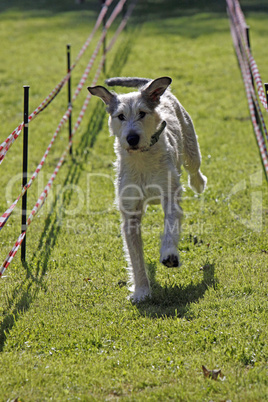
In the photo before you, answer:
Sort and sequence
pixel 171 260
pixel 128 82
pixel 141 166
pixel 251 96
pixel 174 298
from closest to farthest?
pixel 171 260 → pixel 174 298 → pixel 141 166 → pixel 128 82 → pixel 251 96

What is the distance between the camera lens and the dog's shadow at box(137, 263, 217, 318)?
4.99 metres

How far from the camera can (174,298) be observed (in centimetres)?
532

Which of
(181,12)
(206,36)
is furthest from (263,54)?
(181,12)

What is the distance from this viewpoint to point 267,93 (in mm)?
6211

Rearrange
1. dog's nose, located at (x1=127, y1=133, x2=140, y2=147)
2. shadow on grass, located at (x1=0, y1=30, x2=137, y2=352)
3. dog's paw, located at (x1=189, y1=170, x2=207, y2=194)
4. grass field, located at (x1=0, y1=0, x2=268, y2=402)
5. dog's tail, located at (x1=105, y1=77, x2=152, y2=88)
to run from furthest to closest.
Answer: dog's paw, located at (x1=189, y1=170, x2=207, y2=194) → dog's tail, located at (x1=105, y1=77, x2=152, y2=88) → dog's nose, located at (x1=127, y1=133, x2=140, y2=147) → shadow on grass, located at (x1=0, y1=30, x2=137, y2=352) → grass field, located at (x1=0, y1=0, x2=268, y2=402)

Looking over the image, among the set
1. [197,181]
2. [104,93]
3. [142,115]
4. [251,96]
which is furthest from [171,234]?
[251,96]

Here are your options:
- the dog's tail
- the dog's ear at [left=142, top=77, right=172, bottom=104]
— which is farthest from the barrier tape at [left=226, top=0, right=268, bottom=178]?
the dog's ear at [left=142, top=77, right=172, bottom=104]

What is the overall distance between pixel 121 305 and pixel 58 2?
83.3 feet

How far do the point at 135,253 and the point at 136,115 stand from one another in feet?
4.60

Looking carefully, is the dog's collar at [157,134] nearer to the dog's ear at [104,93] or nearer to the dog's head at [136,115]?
the dog's head at [136,115]

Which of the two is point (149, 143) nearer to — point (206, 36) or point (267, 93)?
point (267, 93)

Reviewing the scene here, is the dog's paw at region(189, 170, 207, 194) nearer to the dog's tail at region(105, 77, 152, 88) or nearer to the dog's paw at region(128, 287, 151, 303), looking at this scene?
the dog's tail at region(105, 77, 152, 88)

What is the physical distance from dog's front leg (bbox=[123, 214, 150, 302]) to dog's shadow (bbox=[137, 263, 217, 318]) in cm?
15

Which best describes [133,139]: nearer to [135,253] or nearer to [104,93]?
[104,93]
